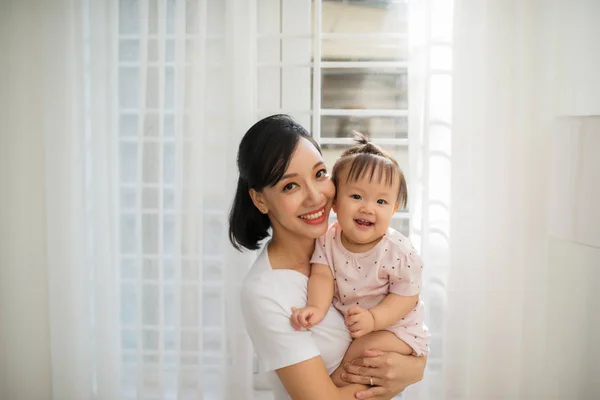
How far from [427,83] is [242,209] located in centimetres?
88

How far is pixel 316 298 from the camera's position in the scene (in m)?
1.62

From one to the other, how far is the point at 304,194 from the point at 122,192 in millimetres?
1072

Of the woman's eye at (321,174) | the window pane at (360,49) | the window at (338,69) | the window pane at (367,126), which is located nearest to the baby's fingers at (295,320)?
the woman's eye at (321,174)

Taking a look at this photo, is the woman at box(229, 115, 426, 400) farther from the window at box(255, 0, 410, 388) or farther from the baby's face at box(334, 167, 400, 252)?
the window at box(255, 0, 410, 388)

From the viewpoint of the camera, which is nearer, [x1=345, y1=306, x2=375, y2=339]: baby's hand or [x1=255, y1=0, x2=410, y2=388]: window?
[x1=345, y1=306, x2=375, y2=339]: baby's hand

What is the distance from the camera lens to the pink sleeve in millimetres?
1611

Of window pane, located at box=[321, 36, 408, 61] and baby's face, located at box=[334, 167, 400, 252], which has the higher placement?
window pane, located at box=[321, 36, 408, 61]

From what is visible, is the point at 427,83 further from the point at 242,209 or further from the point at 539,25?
the point at 242,209

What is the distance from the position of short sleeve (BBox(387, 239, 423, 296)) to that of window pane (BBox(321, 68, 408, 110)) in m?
0.94

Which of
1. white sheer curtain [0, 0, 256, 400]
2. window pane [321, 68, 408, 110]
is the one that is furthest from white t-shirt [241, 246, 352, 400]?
window pane [321, 68, 408, 110]

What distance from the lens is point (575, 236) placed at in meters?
1.84

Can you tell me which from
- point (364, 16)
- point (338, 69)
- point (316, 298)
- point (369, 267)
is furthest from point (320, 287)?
point (364, 16)

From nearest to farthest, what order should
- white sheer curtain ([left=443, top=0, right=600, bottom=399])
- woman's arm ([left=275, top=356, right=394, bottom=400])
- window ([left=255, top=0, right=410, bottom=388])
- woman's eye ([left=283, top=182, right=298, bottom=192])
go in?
woman's arm ([left=275, top=356, right=394, bottom=400])
woman's eye ([left=283, top=182, right=298, bottom=192])
white sheer curtain ([left=443, top=0, right=600, bottom=399])
window ([left=255, top=0, right=410, bottom=388])

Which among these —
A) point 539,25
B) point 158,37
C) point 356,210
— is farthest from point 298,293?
point 539,25
